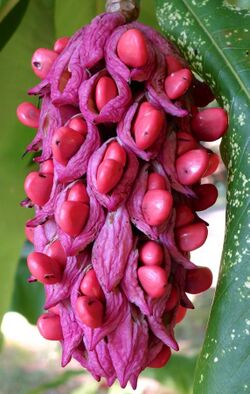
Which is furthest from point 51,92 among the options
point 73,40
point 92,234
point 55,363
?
point 55,363

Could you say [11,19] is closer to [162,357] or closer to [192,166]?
[192,166]

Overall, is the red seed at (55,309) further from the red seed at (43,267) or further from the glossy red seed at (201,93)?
the glossy red seed at (201,93)

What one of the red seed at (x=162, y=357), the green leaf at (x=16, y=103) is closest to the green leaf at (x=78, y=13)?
the green leaf at (x=16, y=103)

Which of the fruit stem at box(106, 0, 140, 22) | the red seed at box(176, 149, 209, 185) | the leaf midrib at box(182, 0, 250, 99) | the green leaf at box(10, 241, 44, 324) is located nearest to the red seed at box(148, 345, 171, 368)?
the red seed at box(176, 149, 209, 185)

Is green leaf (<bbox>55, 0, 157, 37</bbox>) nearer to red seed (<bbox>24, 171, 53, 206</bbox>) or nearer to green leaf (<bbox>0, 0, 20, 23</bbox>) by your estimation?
green leaf (<bbox>0, 0, 20, 23</bbox>)

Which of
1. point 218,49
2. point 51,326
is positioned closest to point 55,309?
point 51,326

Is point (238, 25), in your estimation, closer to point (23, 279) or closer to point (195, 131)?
point (195, 131)
